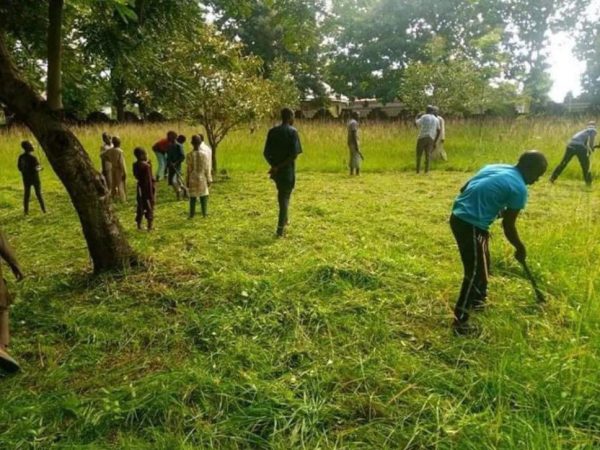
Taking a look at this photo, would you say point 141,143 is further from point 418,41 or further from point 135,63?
point 418,41

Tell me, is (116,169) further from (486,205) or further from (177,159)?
(486,205)

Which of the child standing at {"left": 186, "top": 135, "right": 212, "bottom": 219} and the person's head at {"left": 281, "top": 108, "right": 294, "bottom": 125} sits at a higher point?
the person's head at {"left": 281, "top": 108, "right": 294, "bottom": 125}

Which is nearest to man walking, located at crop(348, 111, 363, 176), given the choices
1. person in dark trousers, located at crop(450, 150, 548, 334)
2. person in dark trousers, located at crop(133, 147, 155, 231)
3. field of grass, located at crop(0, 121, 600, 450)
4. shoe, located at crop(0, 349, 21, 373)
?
field of grass, located at crop(0, 121, 600, 450)

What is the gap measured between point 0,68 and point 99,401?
→ 3.13 meters

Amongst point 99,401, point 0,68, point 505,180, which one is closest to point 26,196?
point 0,68

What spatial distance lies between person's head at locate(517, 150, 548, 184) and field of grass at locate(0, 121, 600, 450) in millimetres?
837

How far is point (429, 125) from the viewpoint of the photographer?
10969mm

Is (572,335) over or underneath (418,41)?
underneath

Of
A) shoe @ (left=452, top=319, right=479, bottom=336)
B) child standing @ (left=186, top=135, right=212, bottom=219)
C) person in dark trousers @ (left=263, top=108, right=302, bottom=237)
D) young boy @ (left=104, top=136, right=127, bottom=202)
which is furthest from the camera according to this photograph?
young boy @ (left=104, top=136, right=127, bottom=202)

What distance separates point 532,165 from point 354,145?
8.48m

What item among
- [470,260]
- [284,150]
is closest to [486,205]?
[470,260]

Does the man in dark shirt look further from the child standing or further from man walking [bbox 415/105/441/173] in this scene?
man walking [bbox 415/105/441/173]

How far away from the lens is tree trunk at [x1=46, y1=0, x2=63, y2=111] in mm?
4039

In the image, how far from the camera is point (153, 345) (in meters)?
3.61
